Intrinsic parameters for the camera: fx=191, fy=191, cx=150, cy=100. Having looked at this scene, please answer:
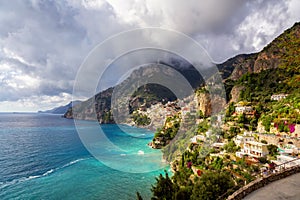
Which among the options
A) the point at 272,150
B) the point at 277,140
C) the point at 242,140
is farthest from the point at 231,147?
the point at 277,140

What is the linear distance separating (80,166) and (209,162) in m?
12.4

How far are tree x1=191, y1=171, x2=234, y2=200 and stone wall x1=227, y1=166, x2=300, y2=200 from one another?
2.45 m

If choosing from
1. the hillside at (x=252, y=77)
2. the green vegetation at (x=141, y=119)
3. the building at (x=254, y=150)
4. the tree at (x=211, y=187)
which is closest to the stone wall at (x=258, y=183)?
the hillside at (x=252, y=77)

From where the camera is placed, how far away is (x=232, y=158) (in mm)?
12078

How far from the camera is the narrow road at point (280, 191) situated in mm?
3871

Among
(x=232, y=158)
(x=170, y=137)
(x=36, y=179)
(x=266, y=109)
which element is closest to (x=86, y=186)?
(x=36, y=179)

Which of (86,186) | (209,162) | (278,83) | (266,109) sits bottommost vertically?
(86,186)

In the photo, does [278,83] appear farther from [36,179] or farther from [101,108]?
[101,108]

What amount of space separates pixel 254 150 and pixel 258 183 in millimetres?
8610

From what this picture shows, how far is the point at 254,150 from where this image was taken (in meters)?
12.0

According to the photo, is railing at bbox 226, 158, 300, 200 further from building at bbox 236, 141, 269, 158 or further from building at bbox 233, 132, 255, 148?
building at bbox 233, 132, 255, 148

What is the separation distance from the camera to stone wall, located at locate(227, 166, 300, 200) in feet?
13.4

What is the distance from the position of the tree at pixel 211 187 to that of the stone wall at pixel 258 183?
2.45 meters

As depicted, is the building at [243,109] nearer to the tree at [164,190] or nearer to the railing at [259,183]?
the tree at [164,190]
